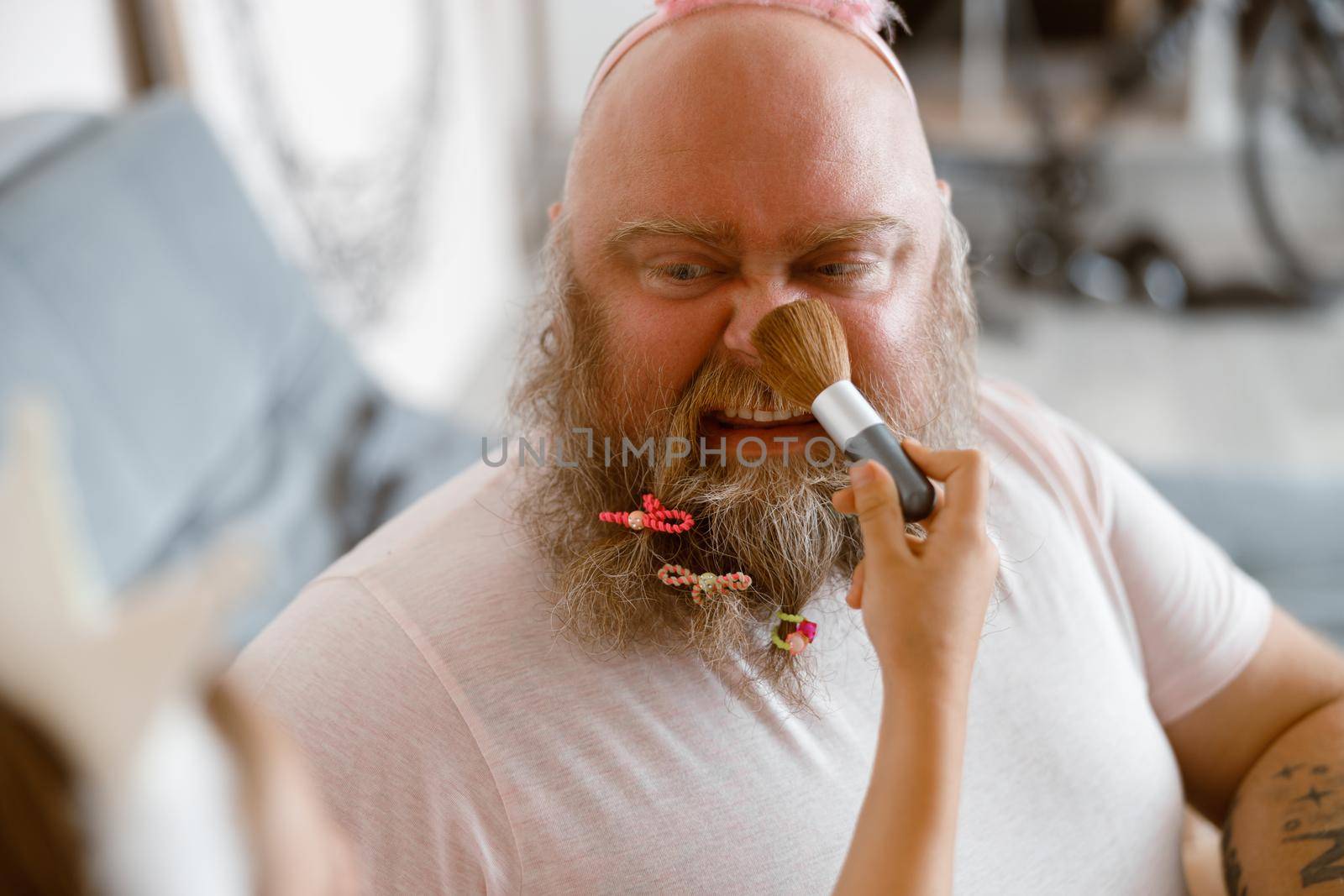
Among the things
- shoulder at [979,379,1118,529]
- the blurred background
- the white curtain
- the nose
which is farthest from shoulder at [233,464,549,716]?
the white curtain

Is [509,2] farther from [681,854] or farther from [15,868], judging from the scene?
[15,868]

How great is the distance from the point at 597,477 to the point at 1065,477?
451mm

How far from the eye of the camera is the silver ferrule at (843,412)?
2.35ft

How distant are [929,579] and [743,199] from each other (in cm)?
32

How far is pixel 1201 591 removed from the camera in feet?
3.36

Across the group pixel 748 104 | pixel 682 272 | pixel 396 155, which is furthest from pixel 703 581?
pixel 396 155

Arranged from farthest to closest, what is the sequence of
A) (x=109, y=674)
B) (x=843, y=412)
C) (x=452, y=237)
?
1. (x=452, y=237)
2. (x=843, y=412)
3. (x=109, y=674)

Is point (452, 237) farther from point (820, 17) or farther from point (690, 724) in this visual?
point (690, 724)

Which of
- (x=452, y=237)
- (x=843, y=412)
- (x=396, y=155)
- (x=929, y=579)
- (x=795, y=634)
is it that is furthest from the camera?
(x=452, y=237)

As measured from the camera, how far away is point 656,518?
2.77 ft

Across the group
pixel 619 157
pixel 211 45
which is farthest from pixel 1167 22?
pixel 619 157

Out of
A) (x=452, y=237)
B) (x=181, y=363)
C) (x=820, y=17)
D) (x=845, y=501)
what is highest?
(x=820, y=17)

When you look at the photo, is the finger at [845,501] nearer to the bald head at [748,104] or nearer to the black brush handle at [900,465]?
the black brush handle at [900,465]

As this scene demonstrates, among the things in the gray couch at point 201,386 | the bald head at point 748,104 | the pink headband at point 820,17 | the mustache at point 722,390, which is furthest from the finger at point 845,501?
the gray couch at point 201,386
